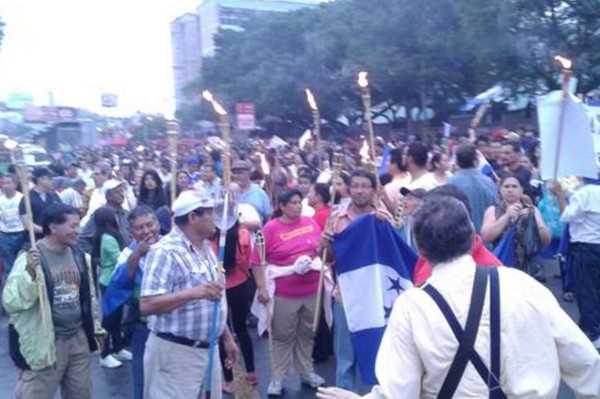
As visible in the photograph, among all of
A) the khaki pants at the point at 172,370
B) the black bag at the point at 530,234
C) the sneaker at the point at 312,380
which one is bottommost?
the sneaker at the point at 312,380

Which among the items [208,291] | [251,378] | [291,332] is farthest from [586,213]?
[208,291]

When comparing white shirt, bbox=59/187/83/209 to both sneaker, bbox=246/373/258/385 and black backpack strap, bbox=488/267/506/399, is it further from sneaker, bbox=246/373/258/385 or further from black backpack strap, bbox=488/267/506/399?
black backpack strap, bbox=488/267/506/399

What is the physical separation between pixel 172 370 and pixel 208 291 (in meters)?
0.53

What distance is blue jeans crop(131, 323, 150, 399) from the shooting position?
5254mm

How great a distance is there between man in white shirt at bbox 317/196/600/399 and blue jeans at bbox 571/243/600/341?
15.9ft

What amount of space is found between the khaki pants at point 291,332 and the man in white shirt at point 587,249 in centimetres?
257

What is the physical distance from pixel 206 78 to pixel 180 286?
4624 centimetres

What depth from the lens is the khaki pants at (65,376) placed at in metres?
4.91

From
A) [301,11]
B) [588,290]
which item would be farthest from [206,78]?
[588,290]

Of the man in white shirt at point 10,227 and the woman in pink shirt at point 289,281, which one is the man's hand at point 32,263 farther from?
the man in white shirt at point 10,227

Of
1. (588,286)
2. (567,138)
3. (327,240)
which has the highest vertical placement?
(567,138)

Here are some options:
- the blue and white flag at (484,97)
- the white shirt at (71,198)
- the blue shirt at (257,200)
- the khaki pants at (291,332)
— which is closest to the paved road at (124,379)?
the khaki pants at (291,332)

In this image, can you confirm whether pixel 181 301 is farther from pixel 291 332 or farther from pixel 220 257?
pixel 291 332

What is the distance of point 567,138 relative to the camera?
5680 mm
